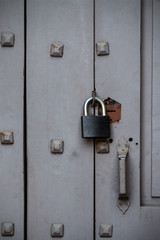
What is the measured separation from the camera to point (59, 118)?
3.42 feet

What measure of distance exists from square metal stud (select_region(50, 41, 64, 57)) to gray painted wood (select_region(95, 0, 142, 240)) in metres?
0.16

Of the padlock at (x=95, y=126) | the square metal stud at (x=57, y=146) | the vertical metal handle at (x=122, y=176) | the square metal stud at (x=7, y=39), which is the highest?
the square metal stud at (x=7, y=39)

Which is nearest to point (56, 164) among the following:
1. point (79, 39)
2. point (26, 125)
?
point (26, 125)

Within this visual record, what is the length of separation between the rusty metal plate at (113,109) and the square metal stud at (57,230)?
51 cm

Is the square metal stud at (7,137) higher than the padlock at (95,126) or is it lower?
lower

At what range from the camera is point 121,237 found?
1038mm

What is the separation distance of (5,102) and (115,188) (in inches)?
24.2

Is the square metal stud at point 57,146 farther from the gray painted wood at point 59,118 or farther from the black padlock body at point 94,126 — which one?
the black padlock body at point 94,126

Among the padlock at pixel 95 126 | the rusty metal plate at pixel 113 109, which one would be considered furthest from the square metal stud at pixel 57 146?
the rusty metal plate at pixel 113 109

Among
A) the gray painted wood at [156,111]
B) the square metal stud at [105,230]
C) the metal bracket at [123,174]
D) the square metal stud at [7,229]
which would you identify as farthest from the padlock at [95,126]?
the square metal stud at [7,229]

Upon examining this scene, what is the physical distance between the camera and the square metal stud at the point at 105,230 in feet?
3.36

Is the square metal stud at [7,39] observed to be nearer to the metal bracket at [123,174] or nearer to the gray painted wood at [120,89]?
the gray painted wood at [120,89]

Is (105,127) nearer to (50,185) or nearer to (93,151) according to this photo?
(93,151)

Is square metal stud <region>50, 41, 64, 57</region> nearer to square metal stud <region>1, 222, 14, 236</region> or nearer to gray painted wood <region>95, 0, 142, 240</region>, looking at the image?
gray painted wood <region>95, 0, 142, 240</region>
